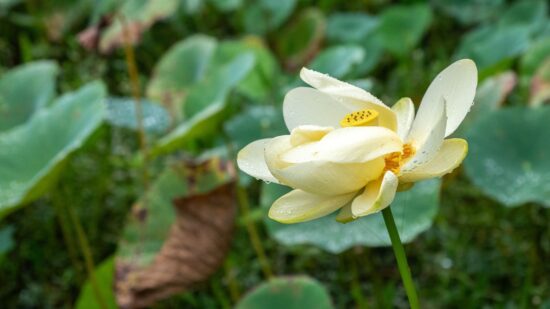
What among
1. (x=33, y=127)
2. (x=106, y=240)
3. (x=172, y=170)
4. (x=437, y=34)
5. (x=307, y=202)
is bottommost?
(x=437, y=34)

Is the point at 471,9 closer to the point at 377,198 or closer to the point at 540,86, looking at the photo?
the point at 540,86

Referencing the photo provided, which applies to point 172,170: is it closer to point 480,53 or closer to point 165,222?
point 165,222

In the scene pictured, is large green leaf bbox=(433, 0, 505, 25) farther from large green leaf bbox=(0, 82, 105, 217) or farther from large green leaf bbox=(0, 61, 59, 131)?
large green leaf bbox=(0, 82, 105, 217)

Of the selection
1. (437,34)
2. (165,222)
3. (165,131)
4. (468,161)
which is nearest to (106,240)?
Result: (165,131)

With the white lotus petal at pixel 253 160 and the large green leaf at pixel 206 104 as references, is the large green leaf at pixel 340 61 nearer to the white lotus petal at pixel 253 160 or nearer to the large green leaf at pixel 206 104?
the large green leaf at pixel 206 104

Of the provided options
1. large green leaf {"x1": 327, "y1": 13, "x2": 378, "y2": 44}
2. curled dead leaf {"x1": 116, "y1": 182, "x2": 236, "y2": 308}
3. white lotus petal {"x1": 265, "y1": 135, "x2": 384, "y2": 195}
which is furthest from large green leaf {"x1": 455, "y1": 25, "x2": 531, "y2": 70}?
white lotus petal {"x1": 265, "y1": 135, "x2": 384, "y2": 195}
